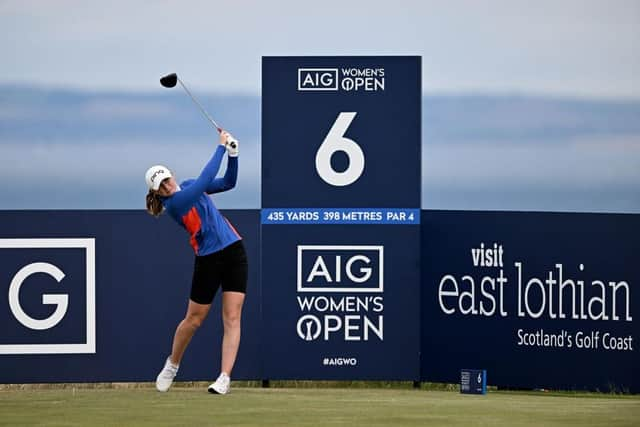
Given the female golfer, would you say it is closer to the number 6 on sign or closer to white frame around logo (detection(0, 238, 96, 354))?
white frame around logo (detection(0, 238, 96, 354))

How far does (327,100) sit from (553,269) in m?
2.23

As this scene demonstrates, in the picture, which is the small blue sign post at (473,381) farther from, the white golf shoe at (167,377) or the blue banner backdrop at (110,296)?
the white golf shoe at (167,377)

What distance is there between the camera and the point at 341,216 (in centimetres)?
1073

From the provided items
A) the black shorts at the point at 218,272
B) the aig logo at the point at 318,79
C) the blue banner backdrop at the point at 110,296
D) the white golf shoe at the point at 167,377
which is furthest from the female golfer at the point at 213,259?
the aig logo at the point at 318,79

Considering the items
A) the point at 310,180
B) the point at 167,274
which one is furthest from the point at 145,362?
the point at 310,180

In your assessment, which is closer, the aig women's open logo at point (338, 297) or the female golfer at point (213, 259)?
the female golfer at point (213, 259)

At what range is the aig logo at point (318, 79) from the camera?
1077 centimetres

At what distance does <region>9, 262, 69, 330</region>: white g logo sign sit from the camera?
10.4 meters

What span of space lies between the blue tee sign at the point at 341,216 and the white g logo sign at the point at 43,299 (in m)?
1.60

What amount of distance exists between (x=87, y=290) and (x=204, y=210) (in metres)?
2.01

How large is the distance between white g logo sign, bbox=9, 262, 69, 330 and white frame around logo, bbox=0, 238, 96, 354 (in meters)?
0.16

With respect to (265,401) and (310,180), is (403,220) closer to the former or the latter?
(310,180)

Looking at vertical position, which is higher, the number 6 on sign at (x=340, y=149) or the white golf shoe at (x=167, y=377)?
the number 6 on sign at (x=340, y=149)

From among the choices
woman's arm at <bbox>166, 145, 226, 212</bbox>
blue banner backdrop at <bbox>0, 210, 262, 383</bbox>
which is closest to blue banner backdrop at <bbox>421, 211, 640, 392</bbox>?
blue banner backdrop at <bbox>0, 210, 262, 383</bbox>
